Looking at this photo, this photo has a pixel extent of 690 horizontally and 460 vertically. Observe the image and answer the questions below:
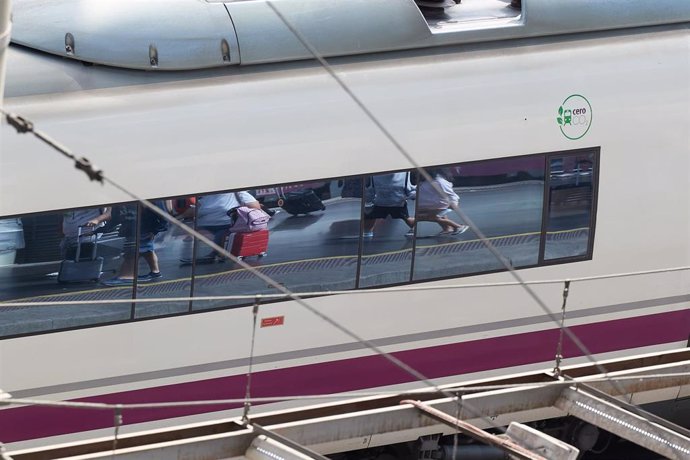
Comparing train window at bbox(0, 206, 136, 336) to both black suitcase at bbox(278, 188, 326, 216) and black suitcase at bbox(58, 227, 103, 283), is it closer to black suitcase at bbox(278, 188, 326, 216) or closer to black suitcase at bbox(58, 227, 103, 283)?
black suitcase at bbox(58, 227, 103, 283)

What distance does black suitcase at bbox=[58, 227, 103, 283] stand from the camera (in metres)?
9.50

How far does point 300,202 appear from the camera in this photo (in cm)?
1012

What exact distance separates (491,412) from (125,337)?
2.49 meters

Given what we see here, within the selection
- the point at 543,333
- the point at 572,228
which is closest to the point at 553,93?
the point at 572,228

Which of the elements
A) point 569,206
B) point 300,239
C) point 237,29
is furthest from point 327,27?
point 569,206

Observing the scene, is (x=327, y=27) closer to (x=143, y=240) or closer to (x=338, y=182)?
(x=338, y=182)

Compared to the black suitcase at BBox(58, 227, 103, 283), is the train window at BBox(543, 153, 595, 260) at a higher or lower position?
higher

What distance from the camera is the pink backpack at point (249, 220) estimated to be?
9961 millimetres

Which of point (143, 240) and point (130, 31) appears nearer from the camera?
point (143, 240)

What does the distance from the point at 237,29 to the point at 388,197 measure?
1586 millimetres

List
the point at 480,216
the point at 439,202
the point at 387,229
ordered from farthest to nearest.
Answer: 1. the point at 480,216
2. the point at 439,202
3. the point at 387,229

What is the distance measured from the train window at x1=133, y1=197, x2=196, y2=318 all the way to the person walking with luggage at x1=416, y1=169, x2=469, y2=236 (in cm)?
171

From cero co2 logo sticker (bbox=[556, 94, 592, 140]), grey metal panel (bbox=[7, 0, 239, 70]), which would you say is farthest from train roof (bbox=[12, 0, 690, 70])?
cero co2 logo sticker (bbox=[556, 94, 592, 140])

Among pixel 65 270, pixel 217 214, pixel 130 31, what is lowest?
pixel 65 270
